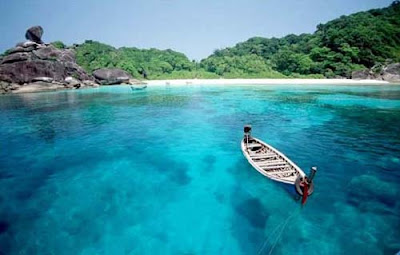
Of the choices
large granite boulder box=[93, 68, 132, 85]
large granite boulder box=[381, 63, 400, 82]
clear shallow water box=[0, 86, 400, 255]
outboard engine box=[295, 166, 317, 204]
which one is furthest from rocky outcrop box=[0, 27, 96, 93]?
large granite boulder box=[381, 63, 400, 82]

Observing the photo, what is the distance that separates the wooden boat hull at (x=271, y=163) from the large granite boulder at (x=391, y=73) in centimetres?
5992

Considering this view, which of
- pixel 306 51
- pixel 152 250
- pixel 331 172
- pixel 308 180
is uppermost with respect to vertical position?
pixel 306 51

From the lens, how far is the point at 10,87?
2046 inches

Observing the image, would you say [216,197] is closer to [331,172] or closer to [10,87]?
[331,172]

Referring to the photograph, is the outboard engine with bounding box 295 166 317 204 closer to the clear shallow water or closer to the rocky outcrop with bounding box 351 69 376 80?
the clear shallow water

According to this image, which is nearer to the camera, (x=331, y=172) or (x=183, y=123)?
(x=331, y=172)

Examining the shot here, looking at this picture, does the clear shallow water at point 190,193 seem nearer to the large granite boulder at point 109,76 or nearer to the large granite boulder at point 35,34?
the large granite boulder at point 109,76

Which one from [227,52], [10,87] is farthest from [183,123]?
[227,52]

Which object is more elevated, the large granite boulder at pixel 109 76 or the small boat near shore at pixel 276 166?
the large granite boulder at pixel 109 76

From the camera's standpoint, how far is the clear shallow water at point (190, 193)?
787cm

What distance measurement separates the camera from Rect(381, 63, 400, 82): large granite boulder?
55.6 metres

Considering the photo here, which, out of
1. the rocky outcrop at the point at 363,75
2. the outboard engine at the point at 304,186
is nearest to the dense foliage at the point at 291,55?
the rocky outcrop at the point at 363,75

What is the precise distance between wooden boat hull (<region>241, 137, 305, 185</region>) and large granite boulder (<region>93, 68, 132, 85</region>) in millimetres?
62846

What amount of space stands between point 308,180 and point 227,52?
95622mm
